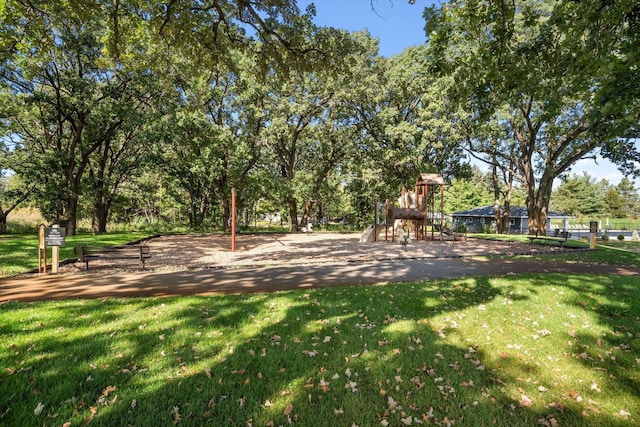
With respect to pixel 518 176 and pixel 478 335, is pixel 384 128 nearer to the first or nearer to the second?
pixel 518 176

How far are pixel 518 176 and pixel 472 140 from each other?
5.10 meters

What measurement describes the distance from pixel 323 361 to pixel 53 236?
837 centimetres

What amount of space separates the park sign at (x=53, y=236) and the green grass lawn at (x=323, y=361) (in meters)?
3.62

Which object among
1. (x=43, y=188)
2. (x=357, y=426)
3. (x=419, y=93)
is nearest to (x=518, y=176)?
(x=419, y=93)

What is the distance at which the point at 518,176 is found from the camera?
26516mm

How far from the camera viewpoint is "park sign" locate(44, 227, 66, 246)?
810 cm

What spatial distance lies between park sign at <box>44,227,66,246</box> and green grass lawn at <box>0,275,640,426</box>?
362 centimetres

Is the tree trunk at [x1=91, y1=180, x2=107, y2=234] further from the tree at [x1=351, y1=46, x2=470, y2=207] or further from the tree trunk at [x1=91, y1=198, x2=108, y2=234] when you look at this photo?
the tree at [x1=351, y1=46, x2=470, y2=207]

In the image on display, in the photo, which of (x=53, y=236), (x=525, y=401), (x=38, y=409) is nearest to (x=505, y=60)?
(x=525, y=401)

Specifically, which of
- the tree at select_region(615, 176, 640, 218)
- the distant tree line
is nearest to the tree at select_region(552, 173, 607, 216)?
the tree at select_region(615, 176, 640, 218)

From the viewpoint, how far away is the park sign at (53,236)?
8102 millimetres

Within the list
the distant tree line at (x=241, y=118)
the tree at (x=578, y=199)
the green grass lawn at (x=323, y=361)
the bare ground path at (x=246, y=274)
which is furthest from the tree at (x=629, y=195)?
the green grass lawn at (x=323, y=361)

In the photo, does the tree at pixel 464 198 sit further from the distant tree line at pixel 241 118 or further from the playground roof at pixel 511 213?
the distant tree line at pixel 241 118

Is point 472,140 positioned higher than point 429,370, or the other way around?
point 472,140
